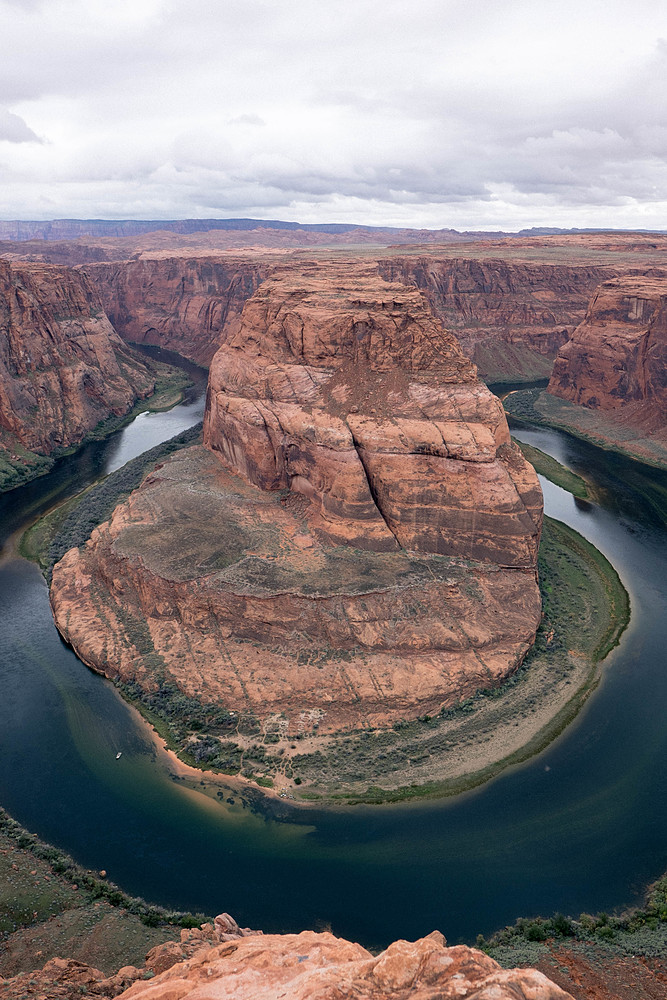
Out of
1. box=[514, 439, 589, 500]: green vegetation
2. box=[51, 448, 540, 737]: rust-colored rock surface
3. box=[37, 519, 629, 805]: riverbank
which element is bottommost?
box=[37, 519, 629, 805]: riverbank

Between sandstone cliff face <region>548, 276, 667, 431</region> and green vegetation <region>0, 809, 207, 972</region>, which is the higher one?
sandstone cliff face <region>548, 276, 667, 431</region>

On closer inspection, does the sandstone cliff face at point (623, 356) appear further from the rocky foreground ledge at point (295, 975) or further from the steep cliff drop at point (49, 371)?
the rocky foreground ledge at point (295, 975)

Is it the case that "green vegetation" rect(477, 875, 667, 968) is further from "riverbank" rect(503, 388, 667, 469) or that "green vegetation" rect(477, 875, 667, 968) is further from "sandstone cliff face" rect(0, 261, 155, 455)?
"sandstone cliff face" rect(0, 261, 155, 455)

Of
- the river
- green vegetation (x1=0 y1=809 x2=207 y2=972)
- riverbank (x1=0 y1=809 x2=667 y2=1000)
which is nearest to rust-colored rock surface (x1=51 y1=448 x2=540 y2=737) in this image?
the river

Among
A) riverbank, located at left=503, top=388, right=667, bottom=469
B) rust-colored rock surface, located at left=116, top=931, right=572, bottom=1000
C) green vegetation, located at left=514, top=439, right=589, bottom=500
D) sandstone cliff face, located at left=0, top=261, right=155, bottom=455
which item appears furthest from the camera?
riverbank, located at left=503, top=388, right=667, bottom=469

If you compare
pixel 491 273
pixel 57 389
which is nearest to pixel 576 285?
Result: pixel 491 273

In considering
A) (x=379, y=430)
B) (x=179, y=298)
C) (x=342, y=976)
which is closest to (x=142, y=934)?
(x=342, y=976)

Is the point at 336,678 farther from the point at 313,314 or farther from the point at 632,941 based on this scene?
the point at 313,314

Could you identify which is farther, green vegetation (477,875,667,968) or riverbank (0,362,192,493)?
riverbank (0,362,192,493)
